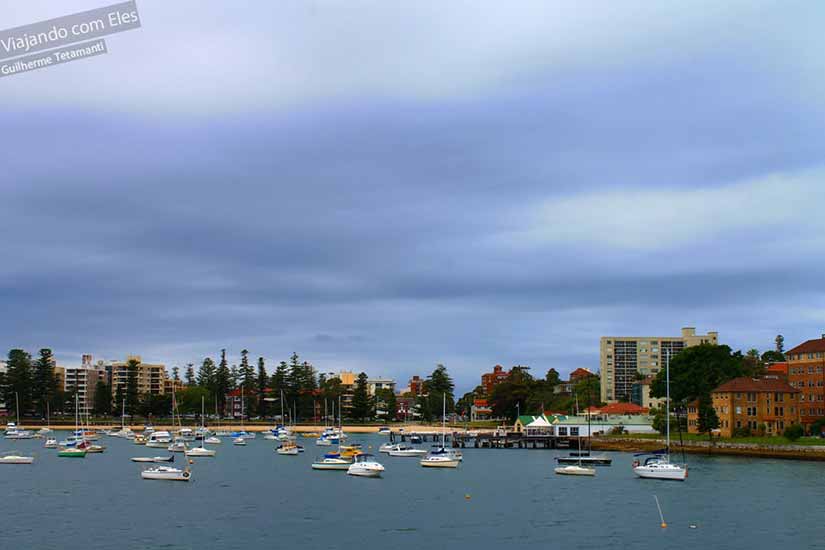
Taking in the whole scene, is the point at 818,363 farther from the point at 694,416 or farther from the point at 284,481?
the point at 284,481

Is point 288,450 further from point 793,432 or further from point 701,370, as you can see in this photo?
point 793,432

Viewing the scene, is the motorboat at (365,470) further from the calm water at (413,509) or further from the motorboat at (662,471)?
the motorboat at (662,471)

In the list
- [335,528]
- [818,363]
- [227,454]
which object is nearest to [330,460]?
[227,454]

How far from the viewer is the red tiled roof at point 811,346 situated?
166800 mm

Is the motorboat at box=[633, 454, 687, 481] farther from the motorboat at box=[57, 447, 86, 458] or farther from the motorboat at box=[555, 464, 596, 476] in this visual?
the motorboat at box=[57, 447, 86, 458]

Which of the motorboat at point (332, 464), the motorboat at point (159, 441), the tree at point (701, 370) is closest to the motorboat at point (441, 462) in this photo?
the motorboat at point (332, 464)

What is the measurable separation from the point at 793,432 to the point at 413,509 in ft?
279

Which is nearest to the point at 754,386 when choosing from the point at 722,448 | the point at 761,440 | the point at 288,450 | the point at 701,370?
the point at 761,440

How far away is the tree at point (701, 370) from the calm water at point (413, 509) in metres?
50.1

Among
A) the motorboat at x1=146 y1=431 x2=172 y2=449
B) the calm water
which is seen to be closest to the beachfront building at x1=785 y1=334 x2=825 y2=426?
the calm water

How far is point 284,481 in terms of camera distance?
11050 centimetres

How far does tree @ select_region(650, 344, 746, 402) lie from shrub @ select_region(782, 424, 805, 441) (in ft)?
99.6

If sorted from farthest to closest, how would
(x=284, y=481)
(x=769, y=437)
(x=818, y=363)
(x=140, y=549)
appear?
(x=818, y=363), (x=769, y=437), (x=284, y=481), (x=140, y=549)

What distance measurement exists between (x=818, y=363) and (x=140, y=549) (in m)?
139
